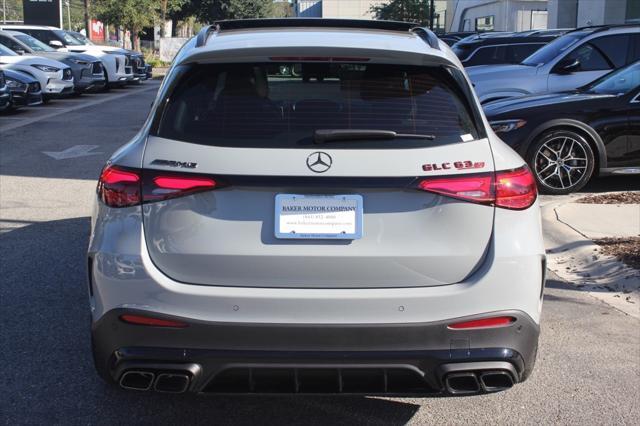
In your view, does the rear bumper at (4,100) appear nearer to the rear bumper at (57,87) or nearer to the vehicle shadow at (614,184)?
the rear bumper at (57,87)

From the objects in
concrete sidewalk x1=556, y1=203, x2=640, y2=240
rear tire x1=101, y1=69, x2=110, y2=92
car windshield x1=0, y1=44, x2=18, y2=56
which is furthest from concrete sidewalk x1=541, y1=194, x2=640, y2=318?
rear tire x1=101, y1=69, x2=110, y2=92

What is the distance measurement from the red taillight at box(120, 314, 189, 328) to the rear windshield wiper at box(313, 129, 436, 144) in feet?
3.04

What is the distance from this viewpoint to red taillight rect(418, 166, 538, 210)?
308 cm

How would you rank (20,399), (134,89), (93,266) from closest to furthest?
(93,266), (20,399), (134,89)

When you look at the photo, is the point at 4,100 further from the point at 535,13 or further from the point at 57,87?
the point at 535,13

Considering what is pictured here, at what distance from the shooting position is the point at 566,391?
409cm

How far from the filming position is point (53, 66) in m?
20.0

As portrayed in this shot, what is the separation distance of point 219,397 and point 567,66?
1049cm

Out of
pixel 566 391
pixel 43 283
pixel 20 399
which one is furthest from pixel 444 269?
pixel 43 283

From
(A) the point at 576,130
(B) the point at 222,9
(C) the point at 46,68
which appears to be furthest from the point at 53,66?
(B) the point at 222,9

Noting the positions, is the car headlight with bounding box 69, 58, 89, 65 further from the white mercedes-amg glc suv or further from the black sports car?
the white mercedes-amg glc suv

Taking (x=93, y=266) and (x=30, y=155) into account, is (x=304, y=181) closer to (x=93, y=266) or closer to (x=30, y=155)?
(x=93, y=266)

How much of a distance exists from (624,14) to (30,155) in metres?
26.4

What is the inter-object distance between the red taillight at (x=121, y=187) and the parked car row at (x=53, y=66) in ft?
46.2
